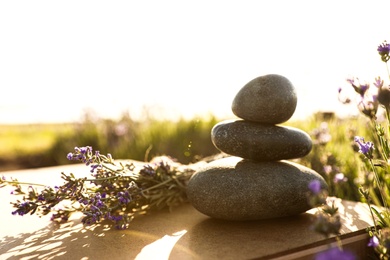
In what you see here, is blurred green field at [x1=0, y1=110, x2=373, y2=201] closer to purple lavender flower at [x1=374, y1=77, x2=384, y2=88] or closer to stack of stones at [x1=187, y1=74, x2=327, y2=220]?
stack of stones at [x1=187, y1=74, x2=327, y2=220]

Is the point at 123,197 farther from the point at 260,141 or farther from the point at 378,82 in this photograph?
the point at 378,82

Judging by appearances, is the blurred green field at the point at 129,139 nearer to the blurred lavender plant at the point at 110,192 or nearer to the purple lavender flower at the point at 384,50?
the blurred lavender plant at the point at 110,192

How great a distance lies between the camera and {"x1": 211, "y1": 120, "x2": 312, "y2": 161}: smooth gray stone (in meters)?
2.88

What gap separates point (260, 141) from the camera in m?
2.86

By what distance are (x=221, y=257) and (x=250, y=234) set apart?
0.42 metres

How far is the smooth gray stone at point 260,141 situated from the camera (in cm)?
288

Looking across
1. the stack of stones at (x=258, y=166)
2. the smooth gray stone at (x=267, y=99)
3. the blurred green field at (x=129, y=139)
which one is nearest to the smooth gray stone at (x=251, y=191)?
the stack of stones at (x=258, y=166)

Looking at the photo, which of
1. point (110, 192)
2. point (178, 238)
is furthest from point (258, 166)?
point (110, 192)

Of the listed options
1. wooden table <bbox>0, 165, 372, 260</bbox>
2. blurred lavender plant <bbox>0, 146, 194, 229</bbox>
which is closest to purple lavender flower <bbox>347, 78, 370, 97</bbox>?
wooden table <bbox>0, 165, 372, 260</bbox>

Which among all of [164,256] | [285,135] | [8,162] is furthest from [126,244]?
[8,162]

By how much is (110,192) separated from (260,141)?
105cm

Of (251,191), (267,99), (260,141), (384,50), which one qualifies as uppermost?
(384,50)

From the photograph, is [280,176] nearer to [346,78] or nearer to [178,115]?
[346,78]

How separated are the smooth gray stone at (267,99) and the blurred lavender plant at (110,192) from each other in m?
0.79
